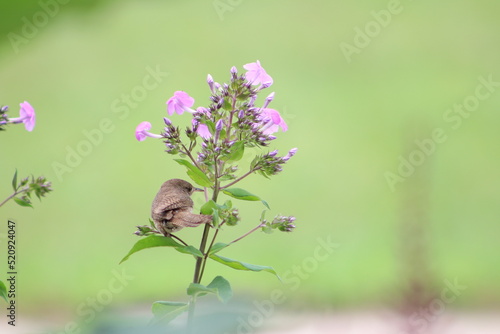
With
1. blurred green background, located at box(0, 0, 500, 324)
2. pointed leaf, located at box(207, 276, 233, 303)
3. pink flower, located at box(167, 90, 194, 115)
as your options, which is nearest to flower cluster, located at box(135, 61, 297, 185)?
pink flower, located at box(167, 90, 194, 115)

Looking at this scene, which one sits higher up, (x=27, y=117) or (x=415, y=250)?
(x=27, y=117)

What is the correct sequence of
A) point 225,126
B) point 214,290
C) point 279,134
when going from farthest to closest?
point 279,134
point 225,126
point 214,290

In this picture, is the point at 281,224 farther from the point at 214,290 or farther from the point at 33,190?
the point at 33,190

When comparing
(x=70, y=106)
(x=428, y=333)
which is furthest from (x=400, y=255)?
(x=70, y=106)

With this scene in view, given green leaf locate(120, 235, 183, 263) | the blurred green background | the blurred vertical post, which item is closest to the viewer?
the blurred vertical post

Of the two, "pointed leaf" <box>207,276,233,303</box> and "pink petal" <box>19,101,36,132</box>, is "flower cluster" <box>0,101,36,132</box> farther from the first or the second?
"pointed leaf" <box>207,276,233,303</box>

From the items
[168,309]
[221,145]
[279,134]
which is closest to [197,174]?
[221,145]

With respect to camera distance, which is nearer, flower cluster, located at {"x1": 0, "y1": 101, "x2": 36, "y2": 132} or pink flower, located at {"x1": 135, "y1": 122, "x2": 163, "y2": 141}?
flower cluster, located at {"x1": 0, "y1": 101, "x2": 36, "y2": 132}
